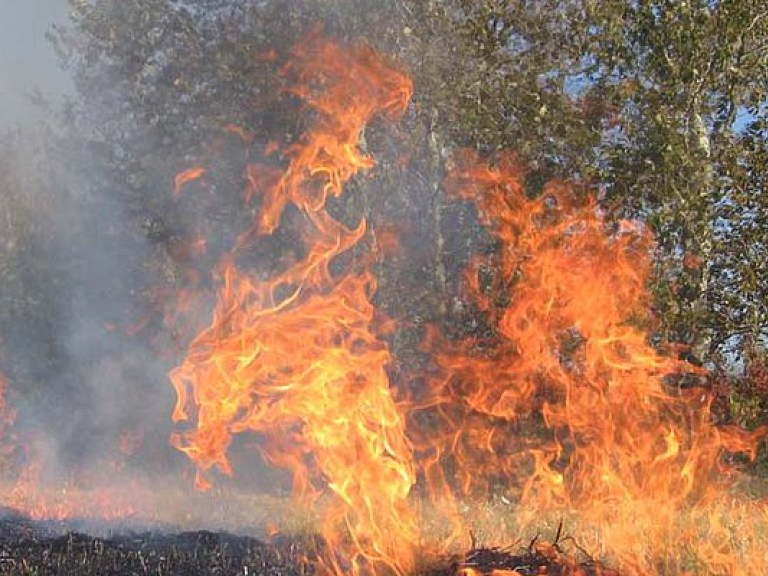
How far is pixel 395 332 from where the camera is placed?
1341cm

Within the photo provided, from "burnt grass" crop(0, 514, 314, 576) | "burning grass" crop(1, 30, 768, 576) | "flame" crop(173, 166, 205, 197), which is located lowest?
"burnt grass" crop(0, 514, 314, 576)

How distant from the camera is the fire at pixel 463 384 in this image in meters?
7.84

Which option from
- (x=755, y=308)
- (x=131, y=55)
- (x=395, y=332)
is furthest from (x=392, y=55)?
(x=755, y=308)

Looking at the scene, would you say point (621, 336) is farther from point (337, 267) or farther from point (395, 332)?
point (337, 267)

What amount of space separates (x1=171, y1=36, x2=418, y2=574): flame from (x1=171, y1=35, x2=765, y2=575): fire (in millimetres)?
27

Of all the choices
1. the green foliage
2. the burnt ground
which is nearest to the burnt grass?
the burnt ground

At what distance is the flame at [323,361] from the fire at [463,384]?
3cm

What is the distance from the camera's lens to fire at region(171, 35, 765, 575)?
7.84 meters

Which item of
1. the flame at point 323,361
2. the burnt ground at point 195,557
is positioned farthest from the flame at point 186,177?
the burnt ground at point 195,557

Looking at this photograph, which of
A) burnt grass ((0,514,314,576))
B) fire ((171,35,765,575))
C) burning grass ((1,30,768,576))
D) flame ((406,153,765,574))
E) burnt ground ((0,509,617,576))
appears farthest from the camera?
flame ((406,153,765,574))

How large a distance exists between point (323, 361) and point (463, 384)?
17.0ft

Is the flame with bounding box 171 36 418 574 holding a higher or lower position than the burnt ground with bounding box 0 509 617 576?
higher

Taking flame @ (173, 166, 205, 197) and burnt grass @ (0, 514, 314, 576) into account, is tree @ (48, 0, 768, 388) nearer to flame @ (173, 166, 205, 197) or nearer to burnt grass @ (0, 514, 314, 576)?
flame @ (173, 166, 205, 197)

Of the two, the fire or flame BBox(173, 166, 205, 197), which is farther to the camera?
flame BBox(173, 166, 205, 197)
